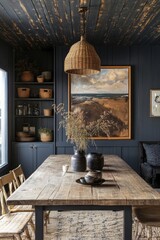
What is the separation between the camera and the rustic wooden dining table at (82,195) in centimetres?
242

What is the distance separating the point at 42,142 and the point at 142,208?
10.7ft

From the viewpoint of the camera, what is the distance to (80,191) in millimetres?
2672

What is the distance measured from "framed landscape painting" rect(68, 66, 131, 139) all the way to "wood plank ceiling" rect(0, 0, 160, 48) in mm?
664

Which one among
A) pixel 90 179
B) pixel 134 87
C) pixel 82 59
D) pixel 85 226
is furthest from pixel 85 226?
pixel 134 87

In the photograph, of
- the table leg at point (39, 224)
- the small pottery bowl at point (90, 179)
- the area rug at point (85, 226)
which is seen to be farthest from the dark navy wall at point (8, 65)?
the table leg at point (39, 224)

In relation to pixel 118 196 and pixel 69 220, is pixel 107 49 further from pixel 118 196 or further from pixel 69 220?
pixel 118 196

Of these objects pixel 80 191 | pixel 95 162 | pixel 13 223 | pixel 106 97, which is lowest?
pixel 13 223

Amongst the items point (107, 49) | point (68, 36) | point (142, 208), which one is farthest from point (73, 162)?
point (107, 49)

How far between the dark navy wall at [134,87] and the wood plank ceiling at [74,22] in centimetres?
27

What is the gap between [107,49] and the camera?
6.20 meters

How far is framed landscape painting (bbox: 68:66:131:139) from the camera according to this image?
20.4ft

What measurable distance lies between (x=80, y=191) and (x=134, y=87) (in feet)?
12.9

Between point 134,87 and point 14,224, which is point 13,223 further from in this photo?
point 134,87

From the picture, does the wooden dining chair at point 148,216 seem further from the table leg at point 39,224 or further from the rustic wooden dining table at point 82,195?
the table leg at point 39,224
